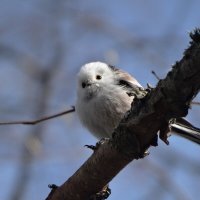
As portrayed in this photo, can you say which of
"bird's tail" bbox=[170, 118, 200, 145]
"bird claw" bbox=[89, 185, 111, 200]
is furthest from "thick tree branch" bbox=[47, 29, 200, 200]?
"bird's tail" bbox=[170, 118, 200, 145]

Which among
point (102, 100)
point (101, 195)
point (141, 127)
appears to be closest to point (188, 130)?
point (102, 100)

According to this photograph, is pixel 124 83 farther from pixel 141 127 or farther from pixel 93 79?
pixel 141 127

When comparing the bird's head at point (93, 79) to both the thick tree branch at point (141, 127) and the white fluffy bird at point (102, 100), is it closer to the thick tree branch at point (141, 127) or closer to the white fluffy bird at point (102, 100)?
the white fluffy bird at point (102, 100)

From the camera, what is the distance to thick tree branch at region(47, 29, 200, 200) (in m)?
1.52

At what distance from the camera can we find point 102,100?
10.0ft

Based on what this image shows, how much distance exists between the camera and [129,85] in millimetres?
3184

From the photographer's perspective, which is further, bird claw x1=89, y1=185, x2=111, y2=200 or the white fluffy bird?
the white fluffy bird

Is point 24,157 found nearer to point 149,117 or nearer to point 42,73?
point 42,73


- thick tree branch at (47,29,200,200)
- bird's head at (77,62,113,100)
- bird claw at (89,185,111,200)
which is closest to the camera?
thick tree branch at (47,29,200,200)

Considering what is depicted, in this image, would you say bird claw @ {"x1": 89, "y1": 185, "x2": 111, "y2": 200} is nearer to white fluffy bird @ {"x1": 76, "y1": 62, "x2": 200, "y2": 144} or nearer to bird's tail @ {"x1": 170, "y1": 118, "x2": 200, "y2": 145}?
bird's tail @ {"x1": 170, "y1": 118, "x2": 200, "y2": 145}

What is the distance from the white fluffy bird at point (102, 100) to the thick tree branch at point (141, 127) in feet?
3.04

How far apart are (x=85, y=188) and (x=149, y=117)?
0.48m

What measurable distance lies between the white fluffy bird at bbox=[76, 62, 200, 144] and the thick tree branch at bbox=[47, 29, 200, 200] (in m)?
0.93

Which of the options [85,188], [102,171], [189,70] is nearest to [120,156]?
[102,171]
